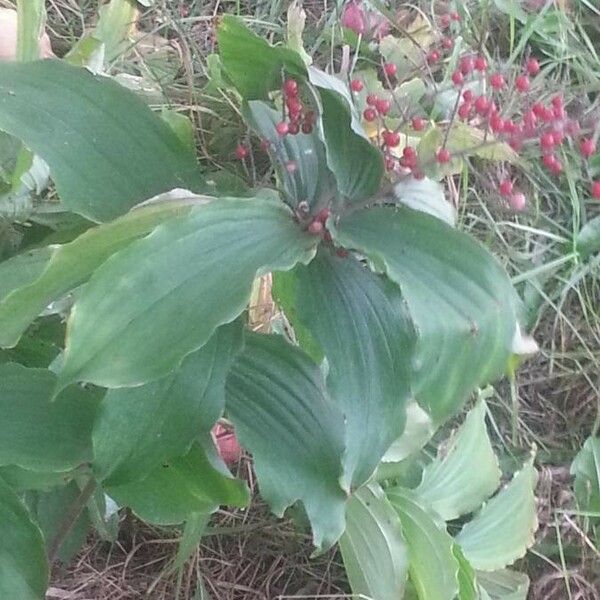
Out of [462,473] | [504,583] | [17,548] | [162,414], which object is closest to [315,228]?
[162,414]

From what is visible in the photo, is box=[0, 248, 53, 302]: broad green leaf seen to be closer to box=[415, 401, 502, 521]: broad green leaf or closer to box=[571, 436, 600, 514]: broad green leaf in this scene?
box=[415, 401, 502, 521]: broad green leaf

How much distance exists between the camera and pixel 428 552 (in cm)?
71

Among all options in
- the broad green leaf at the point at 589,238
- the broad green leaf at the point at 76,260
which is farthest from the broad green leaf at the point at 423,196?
the broad green leaf at the point at 589,238

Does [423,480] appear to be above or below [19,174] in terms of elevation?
below

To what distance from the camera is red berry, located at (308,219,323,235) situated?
52 centimetres

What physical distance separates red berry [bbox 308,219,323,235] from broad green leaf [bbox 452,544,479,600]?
34 centimetres

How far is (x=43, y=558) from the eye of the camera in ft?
1.83

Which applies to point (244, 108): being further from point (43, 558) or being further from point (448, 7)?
point (448, 7)

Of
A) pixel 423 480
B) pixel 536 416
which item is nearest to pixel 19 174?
pixel 423 480

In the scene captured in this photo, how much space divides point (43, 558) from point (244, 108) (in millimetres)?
337

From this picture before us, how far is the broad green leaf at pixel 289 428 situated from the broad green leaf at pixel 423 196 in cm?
14

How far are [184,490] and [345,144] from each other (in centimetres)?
28

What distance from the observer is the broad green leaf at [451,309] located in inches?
18.3

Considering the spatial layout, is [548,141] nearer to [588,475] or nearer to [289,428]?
[289,428]
